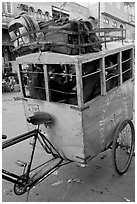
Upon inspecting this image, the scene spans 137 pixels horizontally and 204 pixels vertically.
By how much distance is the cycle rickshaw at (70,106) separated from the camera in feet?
7.31

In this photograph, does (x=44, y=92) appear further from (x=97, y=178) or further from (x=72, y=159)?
(x=97, y=178)

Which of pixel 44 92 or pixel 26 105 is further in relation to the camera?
pixel 26 105

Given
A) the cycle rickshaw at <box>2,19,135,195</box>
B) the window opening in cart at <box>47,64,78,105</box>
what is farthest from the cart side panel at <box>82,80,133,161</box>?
the window opening in cart at <box>47,64,78,105</box>

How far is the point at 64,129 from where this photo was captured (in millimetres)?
2414

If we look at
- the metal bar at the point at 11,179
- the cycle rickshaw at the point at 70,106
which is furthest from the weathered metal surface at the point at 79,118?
the metal bar at the point at 11,179

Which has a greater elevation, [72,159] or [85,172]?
[72,159]

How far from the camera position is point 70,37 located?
2211mm

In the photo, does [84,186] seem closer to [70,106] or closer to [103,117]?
[103,117]

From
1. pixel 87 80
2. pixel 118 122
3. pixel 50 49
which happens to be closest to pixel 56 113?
pixel 87 80

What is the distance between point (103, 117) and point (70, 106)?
0.58 m

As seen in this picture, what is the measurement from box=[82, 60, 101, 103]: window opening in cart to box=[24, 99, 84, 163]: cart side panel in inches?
10.3

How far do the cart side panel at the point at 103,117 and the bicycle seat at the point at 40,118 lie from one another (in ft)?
1.56

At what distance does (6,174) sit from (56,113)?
872mm

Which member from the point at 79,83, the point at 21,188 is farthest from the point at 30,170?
the point at 79,83
